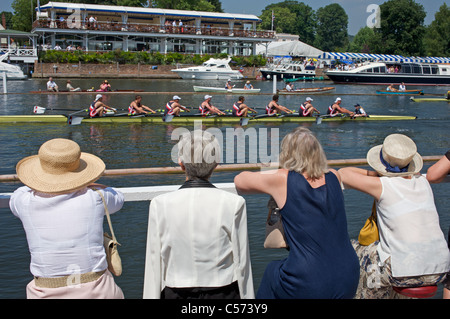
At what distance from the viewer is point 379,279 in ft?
11.1

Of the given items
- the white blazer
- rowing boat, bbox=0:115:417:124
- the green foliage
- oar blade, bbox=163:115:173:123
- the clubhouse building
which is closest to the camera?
the white blazer

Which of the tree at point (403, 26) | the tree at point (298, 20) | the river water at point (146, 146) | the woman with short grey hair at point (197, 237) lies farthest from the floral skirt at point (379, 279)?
the tree at point (298, 20)

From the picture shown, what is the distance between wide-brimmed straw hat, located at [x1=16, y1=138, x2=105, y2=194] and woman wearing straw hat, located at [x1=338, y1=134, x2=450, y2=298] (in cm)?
175

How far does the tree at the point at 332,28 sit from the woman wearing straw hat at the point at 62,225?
137126 millimetres

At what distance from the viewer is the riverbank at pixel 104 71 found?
52.5m

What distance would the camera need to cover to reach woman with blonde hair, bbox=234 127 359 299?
289 cm

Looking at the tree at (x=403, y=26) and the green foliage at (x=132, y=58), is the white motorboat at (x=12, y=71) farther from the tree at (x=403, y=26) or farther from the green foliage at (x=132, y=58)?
the tree at (x=403, y=26)

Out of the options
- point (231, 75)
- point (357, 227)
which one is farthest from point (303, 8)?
point (357, 227)

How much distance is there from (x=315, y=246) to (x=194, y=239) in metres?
0.72

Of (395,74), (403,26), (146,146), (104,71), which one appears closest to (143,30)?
(104,71)

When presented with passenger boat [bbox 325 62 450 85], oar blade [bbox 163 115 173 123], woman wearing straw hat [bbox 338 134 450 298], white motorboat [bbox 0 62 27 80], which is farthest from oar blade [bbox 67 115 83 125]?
passenger boat [bbox 325 62 450 85]

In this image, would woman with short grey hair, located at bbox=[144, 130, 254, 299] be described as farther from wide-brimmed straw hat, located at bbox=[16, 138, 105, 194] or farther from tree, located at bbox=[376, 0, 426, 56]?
tree, located at bbox=[376, 0, 426, 56]
